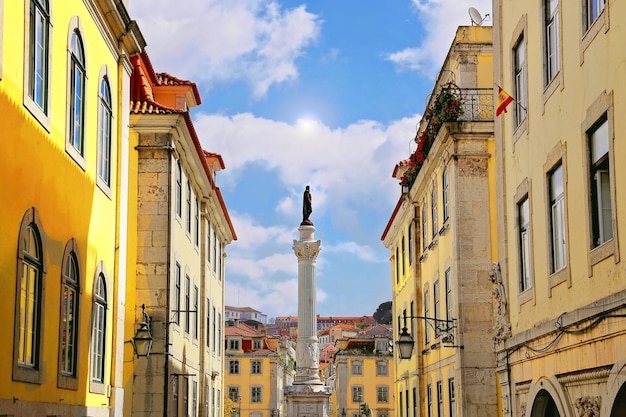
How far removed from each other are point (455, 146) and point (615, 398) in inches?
498

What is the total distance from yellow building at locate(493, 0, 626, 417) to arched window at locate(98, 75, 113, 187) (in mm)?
6887

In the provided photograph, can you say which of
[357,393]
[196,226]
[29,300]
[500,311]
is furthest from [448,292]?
[357,393]

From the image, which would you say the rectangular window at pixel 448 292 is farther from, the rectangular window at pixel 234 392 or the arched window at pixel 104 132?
the rectangular window at pixel 234 392

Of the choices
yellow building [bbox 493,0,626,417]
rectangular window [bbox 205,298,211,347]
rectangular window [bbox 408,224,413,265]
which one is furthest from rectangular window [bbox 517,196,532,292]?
rectangular window [bbox 205,298,211,347]

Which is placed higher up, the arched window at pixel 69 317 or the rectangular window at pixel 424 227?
the rectangular window at pixel 424 227

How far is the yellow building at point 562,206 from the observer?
38.8 feet

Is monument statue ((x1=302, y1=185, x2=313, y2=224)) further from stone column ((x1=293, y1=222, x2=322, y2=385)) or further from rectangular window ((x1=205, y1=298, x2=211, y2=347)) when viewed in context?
rectangular window ((x1=205, y1=298, x2=211, y2=347))

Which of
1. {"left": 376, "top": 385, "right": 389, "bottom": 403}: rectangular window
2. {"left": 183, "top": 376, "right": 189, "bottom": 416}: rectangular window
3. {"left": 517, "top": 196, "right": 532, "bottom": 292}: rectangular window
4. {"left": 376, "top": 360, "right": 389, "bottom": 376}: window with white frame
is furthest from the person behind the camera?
{"left": 376, "top": 360, "right": 389, "bottom": 376}: window with white frame

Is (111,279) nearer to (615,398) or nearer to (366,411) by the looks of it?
(615,398)

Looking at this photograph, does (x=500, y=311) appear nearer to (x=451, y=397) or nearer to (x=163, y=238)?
(x=451, y=397)

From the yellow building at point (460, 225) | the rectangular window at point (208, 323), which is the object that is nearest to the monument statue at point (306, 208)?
the rectangular window at point (208, 323)

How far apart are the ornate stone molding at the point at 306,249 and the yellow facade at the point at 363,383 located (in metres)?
35.4

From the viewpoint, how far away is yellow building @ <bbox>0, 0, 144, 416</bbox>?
1148 cm

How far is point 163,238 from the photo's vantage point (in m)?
23.7
